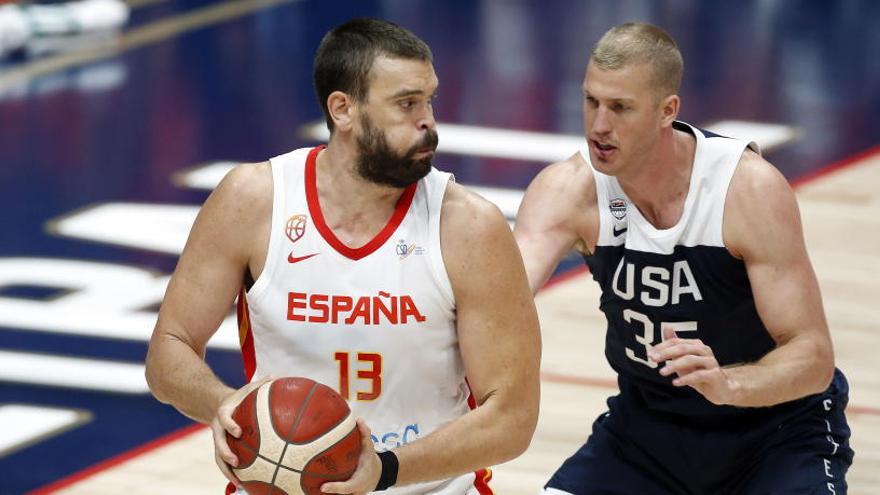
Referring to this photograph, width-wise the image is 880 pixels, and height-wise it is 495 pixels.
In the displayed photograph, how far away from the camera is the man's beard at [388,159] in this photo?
4.72m

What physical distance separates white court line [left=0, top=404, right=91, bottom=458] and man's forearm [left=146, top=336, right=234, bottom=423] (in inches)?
95.1

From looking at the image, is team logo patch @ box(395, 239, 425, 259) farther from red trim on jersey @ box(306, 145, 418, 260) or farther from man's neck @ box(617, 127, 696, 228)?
man's neck @ box(617, 127, 696, 228)

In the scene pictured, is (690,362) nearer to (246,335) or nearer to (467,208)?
(467,208)

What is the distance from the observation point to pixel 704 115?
11.7 meters

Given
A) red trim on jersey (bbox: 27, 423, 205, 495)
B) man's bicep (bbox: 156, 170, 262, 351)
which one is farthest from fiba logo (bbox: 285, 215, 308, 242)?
red trim on jersey (bbox: 27, 423, 205, 495)

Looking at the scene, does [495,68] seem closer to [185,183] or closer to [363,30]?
[185,183]

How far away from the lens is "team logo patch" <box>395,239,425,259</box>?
16.0ft

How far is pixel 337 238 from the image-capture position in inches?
193

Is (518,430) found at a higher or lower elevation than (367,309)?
lower

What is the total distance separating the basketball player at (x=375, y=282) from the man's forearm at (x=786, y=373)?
638mm

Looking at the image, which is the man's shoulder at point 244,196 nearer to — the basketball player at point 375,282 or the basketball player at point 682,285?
the basketball player at point 375,282

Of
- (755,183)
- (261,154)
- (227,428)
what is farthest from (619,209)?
(261,154)

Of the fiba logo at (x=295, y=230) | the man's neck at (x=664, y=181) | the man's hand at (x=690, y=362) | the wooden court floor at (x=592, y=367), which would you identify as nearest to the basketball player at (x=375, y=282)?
the fiba logo at (x=295, y=230)

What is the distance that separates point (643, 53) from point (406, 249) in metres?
0.98
